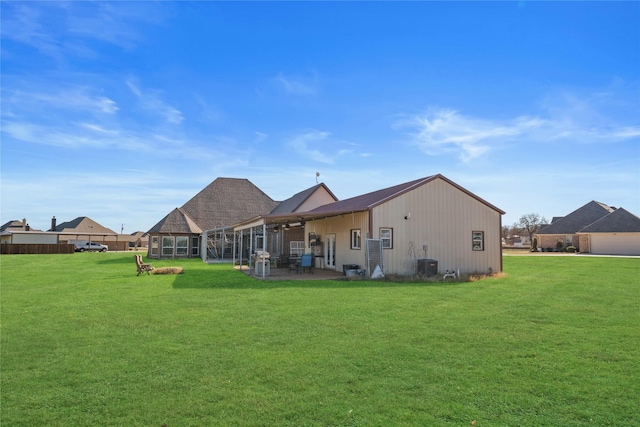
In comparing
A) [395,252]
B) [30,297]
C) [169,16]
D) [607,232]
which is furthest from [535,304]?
[607,232]

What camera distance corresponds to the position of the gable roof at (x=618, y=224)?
41094 millimetres

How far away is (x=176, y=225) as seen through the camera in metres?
37.2

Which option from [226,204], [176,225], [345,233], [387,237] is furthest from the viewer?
[226,204]

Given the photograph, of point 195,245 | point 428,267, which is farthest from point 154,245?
point 428,267

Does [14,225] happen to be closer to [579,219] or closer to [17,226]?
[17,226]

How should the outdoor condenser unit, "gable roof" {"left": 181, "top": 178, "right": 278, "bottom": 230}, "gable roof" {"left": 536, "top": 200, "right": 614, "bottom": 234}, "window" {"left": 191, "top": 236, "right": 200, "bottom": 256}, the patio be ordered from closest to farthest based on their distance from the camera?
the patio, the outdoor condenser unit, "window" {"left": 191, "top": 236, "right": 200, "bottom": 256}, "gable roof" {"left": 181, "top": 178, "right": 278, "bottom": 230}, "gable roof" {"left": 536, "top": 200, "right": 614, "bottom": 234}

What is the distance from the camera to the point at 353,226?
19.6 m

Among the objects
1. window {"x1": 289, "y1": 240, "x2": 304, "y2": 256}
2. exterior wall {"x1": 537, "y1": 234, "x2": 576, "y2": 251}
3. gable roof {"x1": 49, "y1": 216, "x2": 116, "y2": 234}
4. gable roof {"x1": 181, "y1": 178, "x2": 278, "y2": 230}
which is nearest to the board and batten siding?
window {"x1": 289, "y1": 240, "x2": 304, "y2": 256}

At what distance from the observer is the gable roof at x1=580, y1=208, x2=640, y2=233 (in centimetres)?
4109

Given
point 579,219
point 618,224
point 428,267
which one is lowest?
point 428,267

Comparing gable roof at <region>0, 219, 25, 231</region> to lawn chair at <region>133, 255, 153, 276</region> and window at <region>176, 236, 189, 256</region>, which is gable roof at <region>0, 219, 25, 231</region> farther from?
lawn chair at <region>133, 255, 153, 276</region>

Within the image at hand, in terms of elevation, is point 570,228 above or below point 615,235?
above

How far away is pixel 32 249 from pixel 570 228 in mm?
59176

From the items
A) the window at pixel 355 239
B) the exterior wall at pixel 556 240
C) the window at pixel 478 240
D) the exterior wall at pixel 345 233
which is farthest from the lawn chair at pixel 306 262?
the exterior wall at pixel 556 240
